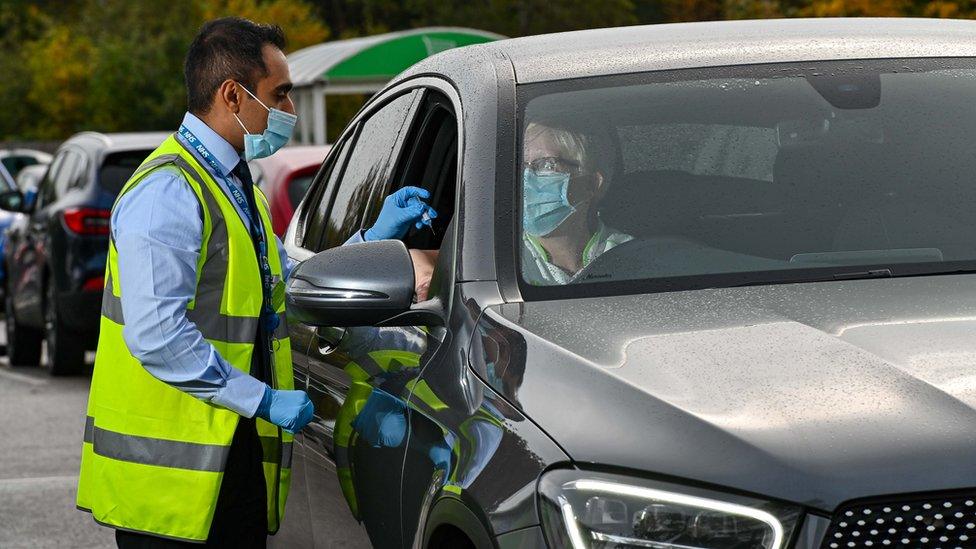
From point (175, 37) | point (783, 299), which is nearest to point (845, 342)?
point (783, 299)

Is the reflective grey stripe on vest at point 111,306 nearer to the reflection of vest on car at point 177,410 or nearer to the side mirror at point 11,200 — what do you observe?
the reflection of vest on car at point 177,410

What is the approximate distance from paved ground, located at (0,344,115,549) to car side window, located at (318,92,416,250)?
297cm

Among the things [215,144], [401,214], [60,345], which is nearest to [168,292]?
[215,144]

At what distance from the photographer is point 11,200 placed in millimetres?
15555

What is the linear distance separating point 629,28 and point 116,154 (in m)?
10.1

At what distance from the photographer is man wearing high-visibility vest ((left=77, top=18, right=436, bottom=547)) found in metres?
4.06

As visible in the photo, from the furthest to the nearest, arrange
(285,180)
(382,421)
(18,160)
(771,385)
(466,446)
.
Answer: (18,160) < (285,180) < (382,421) < (466,446) < (771,385)

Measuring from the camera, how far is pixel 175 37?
48594 mm

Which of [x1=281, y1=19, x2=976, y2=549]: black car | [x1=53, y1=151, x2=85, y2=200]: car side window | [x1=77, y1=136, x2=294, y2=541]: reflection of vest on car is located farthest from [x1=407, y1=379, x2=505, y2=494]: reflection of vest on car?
[x1=53, y1=151, x2=85, y2=200]: car side window

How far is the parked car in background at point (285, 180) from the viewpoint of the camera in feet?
36.5

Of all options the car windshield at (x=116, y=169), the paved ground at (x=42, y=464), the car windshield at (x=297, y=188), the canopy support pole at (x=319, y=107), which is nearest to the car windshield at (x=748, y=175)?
the paved ground at (x=42, y=464)

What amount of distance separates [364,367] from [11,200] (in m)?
12.1

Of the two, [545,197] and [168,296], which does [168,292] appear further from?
[545,197]

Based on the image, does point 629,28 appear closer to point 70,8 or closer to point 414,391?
point 414,391
